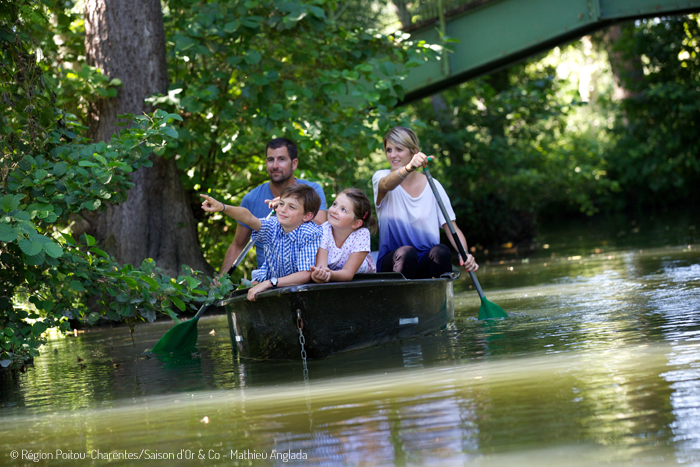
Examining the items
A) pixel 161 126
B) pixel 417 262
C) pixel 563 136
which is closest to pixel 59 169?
pixel 161 126

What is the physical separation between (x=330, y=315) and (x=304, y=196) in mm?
778

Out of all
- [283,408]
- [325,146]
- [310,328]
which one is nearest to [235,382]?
[310,328]

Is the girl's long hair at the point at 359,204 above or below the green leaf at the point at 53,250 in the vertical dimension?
above

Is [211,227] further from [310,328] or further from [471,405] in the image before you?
[471,405]

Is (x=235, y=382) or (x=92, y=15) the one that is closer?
(x=235, y=382)

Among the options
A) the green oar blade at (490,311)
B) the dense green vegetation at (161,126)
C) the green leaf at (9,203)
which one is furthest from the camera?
the green oar blade at (490,311)

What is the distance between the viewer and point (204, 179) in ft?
32.9

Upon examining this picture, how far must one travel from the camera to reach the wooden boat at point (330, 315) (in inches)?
188

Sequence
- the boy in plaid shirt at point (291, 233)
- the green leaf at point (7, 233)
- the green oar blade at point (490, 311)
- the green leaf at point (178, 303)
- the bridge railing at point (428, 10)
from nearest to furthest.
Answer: the green leaf at point (7, 233)
the boy in plaid shirt at point (291, 233)
the green leaf at point (178, 303)
the green oar blade at point (490, 311)
the bridge railing at point (428, 10)

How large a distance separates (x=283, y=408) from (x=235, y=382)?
99cm

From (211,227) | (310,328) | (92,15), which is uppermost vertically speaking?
(92,15)

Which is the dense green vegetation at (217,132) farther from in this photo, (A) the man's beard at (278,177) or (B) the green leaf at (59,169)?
(A) the man's beard at (278,177)

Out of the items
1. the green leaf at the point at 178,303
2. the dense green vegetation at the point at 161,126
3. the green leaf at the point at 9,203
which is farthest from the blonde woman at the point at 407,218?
the green leaf at the point at 9,203

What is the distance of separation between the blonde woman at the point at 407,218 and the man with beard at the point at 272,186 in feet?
1.70
